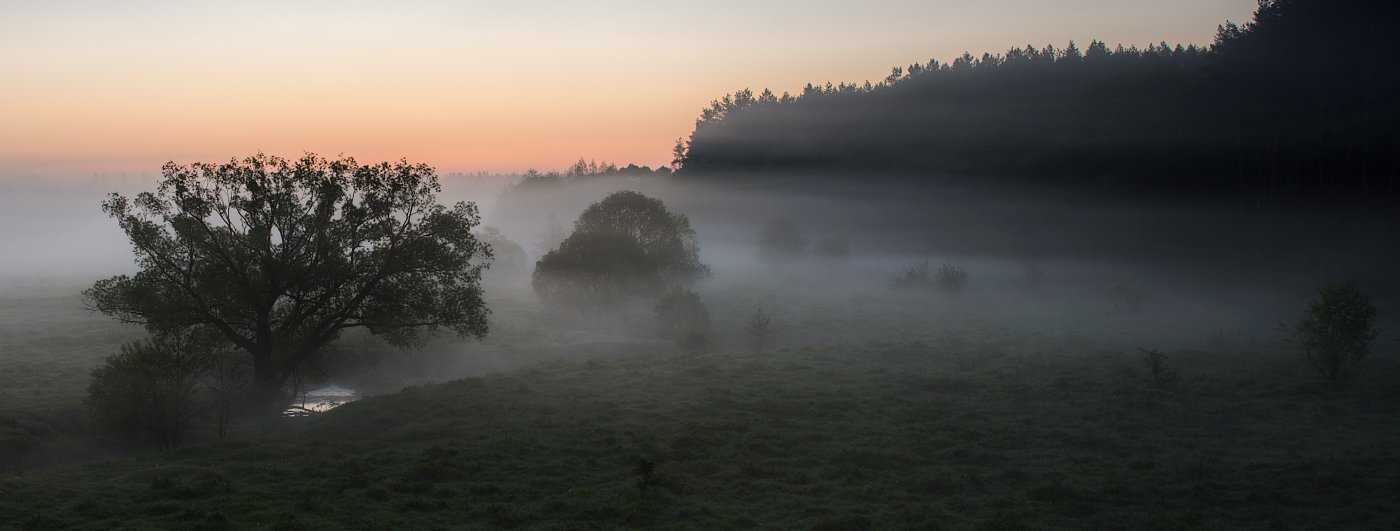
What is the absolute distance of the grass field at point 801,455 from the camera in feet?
60.1

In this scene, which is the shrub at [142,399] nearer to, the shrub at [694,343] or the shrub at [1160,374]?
the shrub at [694,343]

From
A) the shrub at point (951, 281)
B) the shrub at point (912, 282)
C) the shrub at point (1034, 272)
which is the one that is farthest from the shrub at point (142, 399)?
the shrub at point (1034, 272)

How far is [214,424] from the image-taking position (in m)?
30.4

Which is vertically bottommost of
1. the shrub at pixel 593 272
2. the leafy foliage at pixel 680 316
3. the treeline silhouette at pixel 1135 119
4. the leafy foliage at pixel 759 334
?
the leafy foliage at pixel 759 334

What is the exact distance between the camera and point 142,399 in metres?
26.7

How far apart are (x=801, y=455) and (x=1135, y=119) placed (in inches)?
3681

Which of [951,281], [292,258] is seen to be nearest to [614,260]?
[292,258]

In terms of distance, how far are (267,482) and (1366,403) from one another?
40.3 meters

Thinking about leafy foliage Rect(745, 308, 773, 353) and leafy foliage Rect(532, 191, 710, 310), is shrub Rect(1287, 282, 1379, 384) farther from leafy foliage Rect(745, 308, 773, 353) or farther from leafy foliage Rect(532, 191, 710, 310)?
leafy foliage Rect(532, 191, 710, 310)

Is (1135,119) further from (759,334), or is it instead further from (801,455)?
(801,455)

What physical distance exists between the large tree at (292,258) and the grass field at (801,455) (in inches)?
164

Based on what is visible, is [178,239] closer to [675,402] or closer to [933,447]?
[675,402]

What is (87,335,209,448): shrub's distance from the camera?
87.4ft

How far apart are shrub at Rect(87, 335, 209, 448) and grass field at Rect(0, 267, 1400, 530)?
8.30 feet
